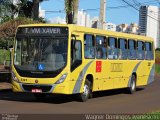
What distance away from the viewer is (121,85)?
945 inches

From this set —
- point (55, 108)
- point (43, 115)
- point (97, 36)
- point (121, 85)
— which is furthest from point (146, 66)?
point (43, 115)

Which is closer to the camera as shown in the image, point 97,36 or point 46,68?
point 46,68

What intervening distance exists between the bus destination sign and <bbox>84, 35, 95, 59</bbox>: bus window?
4.72 feet

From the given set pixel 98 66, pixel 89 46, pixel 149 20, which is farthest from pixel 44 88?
pixel 149 20

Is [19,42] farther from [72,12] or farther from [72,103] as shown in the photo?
[72,12]

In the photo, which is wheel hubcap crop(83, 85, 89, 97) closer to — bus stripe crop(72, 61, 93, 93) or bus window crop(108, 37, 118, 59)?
bus stripe crop(72, 61, 93, 93)

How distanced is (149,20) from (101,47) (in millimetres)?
55282

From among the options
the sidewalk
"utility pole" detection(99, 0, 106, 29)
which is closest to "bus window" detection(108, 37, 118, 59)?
the sidewalk

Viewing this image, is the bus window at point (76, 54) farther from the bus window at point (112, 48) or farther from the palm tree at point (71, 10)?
the palm tree at point (71, 10)

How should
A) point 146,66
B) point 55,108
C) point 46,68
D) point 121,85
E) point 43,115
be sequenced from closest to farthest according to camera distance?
point 43,115 → point 55,108 → point 46,68 → point 121,85 → point 146,66

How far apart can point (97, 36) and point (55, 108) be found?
4906 mm

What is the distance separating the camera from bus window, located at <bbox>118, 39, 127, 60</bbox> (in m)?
23.6

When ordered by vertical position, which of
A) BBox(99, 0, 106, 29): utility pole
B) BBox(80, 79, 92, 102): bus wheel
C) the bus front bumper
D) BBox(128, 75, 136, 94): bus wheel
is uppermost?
BBox(99, 0, 106, 29): utility pole

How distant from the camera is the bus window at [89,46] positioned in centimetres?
1980
